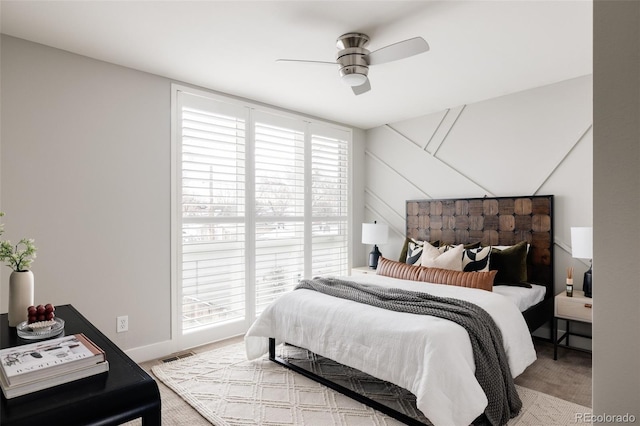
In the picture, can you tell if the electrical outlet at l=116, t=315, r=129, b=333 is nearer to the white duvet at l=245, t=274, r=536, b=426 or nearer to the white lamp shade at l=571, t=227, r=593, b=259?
the white duvet at l=245, t=274, r=536, b=426

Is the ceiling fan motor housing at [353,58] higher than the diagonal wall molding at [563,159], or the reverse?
the ceiling fan motor housing at [353,58]

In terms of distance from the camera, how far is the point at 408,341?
7.16 ft

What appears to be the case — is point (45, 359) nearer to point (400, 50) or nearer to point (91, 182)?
point (91, 182)

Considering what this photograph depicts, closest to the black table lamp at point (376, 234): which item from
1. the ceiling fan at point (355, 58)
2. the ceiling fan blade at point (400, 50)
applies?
the ceiling fan at point (355, 58)

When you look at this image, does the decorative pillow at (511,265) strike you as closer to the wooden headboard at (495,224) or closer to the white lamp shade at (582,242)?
the wooden headboard at (495,224)

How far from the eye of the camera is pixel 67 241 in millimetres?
2830

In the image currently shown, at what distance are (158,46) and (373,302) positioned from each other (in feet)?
8.11

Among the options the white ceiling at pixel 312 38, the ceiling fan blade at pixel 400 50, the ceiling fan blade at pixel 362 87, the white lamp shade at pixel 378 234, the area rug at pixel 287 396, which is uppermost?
the white ceiling at pixel 312 38

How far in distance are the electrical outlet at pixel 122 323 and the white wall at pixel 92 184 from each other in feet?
0.11

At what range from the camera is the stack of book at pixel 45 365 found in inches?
42.4

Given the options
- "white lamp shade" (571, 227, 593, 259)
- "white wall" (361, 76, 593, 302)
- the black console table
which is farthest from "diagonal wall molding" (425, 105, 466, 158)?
the black console table

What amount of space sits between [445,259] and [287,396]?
1923mm

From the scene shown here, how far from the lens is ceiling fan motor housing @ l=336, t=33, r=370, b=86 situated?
2.56 m

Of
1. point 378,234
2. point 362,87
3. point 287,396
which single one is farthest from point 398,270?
point 362,87
